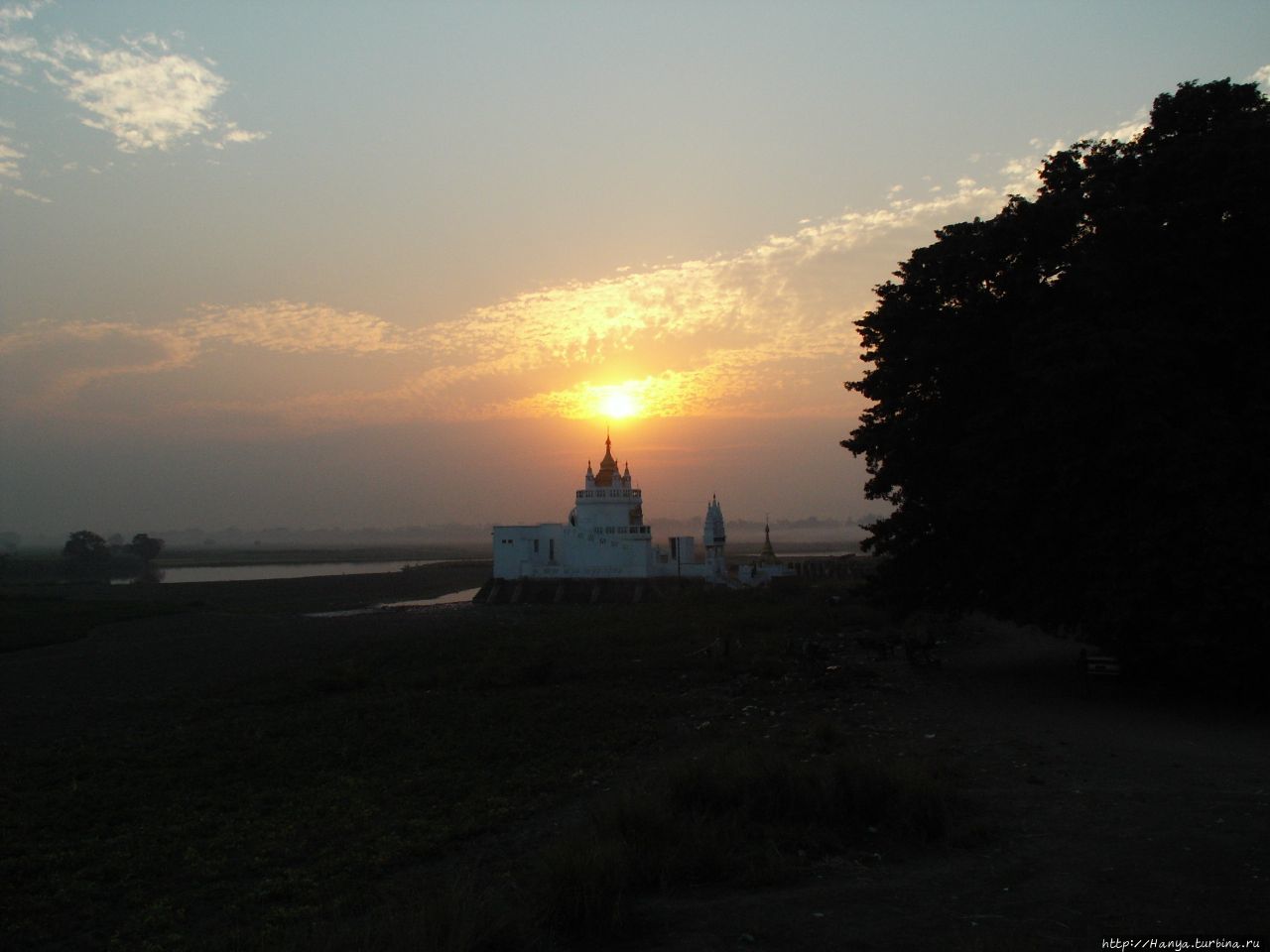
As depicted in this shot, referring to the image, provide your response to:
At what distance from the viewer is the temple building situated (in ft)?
169

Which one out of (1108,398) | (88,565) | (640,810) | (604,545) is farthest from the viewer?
(88,565)

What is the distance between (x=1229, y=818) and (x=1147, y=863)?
1.76 m

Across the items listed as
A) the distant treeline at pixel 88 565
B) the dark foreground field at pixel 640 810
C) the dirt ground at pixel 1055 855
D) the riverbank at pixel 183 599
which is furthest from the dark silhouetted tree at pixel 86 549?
the dirt ground at pixel 1055 855

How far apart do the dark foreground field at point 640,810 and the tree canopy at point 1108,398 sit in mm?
1964

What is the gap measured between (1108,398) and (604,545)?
39.0 m

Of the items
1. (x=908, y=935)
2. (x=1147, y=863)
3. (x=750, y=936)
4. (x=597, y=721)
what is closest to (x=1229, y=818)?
(x=1147, y=863)

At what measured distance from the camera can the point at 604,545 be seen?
51.8 metres

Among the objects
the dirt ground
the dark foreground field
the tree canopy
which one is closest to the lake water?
the dark foreground field

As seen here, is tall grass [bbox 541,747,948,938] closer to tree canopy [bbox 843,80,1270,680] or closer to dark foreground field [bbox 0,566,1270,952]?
dark foreground field [bbox 0,566,1270,952]

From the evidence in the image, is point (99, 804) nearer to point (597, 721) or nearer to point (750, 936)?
point (597, 721)

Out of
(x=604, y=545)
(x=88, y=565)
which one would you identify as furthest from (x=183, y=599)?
(x=88, y=565)

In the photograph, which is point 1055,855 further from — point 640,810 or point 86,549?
point 86,549

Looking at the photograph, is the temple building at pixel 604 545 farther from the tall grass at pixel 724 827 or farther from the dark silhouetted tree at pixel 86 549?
the dark silhouetted tree at pixel 86 549

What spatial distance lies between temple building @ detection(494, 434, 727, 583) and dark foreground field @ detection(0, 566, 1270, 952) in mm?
29948
